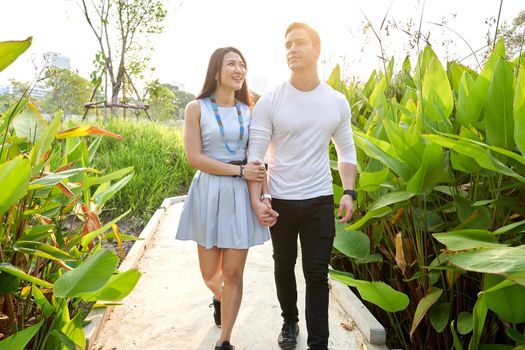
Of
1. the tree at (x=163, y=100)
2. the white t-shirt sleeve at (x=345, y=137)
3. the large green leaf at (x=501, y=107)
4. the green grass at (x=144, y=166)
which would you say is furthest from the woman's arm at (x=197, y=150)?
the tree at (x=163, y=100)

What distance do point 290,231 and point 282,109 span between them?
0.63m

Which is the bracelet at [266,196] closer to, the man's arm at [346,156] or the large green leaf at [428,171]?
the man's arm at [346,156]

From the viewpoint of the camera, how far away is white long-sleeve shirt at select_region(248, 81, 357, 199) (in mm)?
2191

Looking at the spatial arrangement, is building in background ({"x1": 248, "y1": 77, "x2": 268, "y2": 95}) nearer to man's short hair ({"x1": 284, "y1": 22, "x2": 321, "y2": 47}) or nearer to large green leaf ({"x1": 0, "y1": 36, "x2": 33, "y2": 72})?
man's short hair ({"x1": 284, "y1": 22, "x2": 321, "y2": 47})

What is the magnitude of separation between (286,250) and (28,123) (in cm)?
138

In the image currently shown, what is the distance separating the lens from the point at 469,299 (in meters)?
2.14

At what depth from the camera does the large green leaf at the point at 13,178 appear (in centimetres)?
125

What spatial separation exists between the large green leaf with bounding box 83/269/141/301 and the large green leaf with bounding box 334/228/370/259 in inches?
49.4

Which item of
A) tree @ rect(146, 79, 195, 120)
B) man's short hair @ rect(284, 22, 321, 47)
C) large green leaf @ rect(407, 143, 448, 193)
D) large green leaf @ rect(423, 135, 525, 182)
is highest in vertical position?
man's short hair @ rect(284, 22, 321, 47)

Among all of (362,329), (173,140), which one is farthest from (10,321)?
(173,140)

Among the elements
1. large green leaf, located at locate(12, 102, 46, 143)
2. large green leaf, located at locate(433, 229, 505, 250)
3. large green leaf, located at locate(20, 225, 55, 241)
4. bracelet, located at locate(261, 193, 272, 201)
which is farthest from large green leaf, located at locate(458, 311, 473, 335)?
large green leaf, located at locate(12, 102, 46, 143)

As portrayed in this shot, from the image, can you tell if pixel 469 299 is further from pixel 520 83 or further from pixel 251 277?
pixel 251 277

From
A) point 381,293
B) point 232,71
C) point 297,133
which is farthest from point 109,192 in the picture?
point 381,293

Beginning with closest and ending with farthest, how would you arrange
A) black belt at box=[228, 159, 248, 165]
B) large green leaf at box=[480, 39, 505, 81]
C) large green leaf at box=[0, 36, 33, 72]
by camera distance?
1. large green leaf at box=[0, 36, 33, 72]
2. large green leaf at box=[480, 39, 505, 81]
3. black belt at box=[228, 159, 248, 165]
